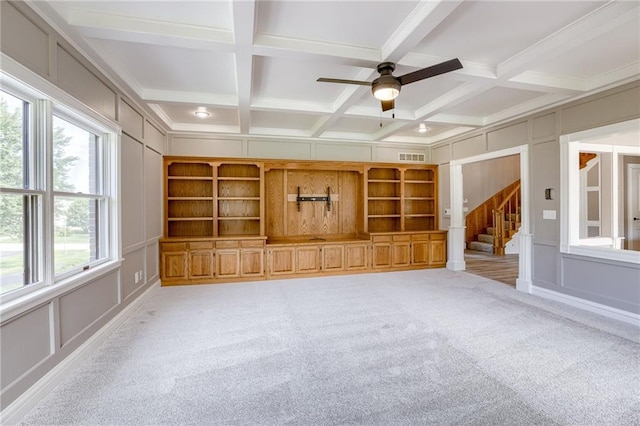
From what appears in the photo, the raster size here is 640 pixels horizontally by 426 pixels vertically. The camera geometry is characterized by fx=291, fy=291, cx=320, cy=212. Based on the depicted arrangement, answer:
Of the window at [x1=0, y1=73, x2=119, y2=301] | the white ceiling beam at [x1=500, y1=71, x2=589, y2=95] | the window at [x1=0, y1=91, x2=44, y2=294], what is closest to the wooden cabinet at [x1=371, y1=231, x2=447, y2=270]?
the white ceiling beam at [x1=500, y1=71, x2=589, y2=95]

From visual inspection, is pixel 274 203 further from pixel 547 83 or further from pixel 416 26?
pixel 547 83

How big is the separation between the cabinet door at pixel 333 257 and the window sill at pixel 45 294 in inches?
135

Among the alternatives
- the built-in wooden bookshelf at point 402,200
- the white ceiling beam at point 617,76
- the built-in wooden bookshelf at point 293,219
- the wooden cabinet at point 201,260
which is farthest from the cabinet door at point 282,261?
the white ceiling beam at point 617,76

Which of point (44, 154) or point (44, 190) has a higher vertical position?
point (44, 154)

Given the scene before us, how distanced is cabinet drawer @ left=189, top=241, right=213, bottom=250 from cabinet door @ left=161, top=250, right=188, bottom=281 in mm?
154

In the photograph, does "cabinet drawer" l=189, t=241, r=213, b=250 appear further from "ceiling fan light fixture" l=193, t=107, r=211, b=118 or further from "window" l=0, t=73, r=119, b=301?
"ceiling fan light fixture" l=193, t=107, r=211, b=118

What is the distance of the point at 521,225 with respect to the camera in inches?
180

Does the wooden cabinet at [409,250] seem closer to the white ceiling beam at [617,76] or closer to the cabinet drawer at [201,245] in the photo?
the cabinet drawer at [201,245]

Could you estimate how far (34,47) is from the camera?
2043 mm

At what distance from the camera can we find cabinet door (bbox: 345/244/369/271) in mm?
5656

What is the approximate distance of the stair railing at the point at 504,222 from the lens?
803 centimetres

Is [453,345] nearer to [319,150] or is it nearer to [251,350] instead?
[251,350]

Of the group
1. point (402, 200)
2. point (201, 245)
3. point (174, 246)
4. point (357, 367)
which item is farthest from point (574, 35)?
point (174, 246)

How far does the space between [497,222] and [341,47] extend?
742 centimetres
